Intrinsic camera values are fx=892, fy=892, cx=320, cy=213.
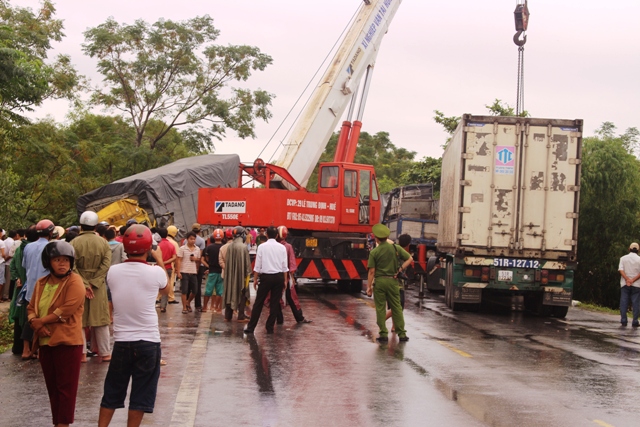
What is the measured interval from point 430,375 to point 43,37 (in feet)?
85.2

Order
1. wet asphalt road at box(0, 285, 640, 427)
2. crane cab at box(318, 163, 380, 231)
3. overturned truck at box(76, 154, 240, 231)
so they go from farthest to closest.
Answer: overturned truck at box(76, 154, 240, 231), crane cab at box(318, 163, 380, 231), wet asphalt road at box(0, 285, 640, 427)

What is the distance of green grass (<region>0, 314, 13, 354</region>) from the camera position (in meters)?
12.0

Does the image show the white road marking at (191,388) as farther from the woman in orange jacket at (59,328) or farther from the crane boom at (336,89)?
the crane boom at (336,89)

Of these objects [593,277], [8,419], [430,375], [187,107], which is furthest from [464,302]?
[187,107]

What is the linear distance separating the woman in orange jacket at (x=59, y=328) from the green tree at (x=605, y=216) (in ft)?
82.1

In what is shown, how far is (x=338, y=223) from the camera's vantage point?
75.6 ft

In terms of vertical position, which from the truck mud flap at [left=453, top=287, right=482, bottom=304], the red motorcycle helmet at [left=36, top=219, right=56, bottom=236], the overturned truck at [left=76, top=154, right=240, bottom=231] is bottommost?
the truck mud flap at [left=453, top=287, right=482, bottom=304]

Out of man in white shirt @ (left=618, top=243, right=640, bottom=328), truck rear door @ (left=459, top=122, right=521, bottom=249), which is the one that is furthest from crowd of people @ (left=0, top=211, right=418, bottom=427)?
man in white shirt @ (left=618, top=243, right=640, bottom=328)

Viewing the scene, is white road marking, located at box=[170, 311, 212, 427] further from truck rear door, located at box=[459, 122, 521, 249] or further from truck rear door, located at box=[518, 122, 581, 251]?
truck rear door, located at box=[518, 122, 581, 251]

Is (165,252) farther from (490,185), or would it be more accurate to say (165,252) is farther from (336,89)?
(336,89)

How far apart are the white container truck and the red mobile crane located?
524 cm

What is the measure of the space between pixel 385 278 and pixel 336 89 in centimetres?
1067

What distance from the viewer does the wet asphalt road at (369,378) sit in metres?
7.72

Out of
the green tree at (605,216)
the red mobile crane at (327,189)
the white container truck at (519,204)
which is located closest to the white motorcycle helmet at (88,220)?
the white container truck at (519,204)
